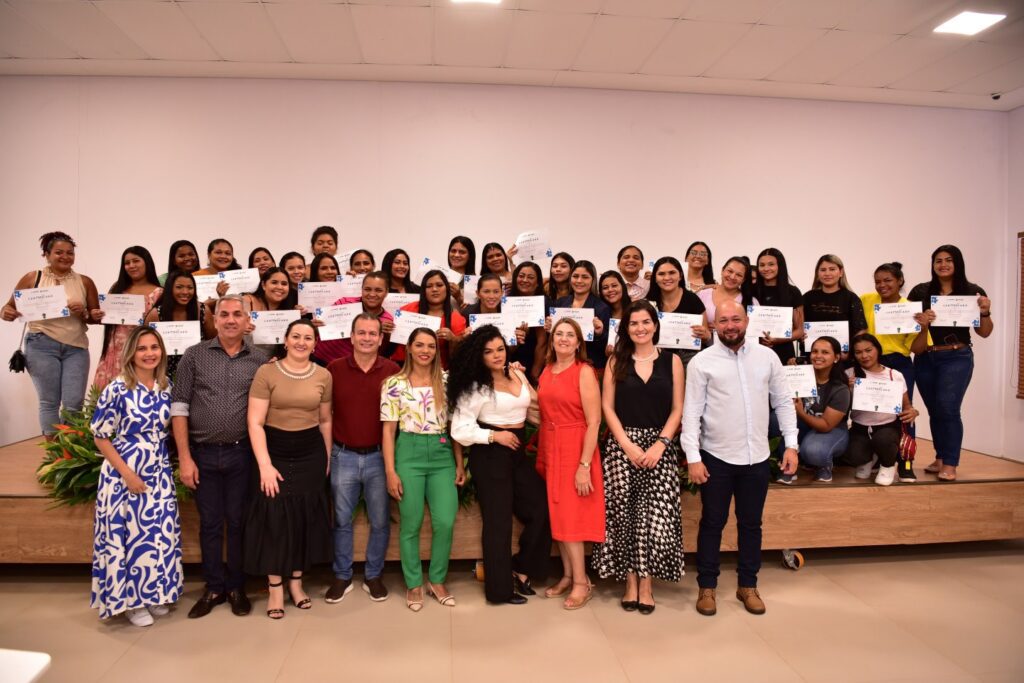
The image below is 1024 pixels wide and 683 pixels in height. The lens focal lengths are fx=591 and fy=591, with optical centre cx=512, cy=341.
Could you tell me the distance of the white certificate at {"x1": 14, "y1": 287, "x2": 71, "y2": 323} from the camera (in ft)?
12.8

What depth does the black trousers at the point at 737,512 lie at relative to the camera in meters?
3.14

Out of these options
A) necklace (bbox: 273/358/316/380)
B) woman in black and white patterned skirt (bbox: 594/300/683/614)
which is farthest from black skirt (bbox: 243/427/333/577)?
woman in black and white patterned skirt (bbox: 594/300/683/614)

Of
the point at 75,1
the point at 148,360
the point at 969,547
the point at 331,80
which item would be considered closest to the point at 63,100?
the point at 75,1

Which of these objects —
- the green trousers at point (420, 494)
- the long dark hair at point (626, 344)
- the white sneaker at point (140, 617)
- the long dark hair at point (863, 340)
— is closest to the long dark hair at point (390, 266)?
the green trousers at point (420, 494)

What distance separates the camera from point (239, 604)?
3.12 m

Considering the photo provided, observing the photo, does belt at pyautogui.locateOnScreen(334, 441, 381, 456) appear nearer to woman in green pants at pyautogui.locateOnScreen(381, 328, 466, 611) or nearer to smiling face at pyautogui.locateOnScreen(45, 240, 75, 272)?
woman in green pants at pyautogui.locateOnScreen(381, 328, 466, 611)

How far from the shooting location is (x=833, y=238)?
667 centimetres

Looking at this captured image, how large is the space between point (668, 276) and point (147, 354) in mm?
3083

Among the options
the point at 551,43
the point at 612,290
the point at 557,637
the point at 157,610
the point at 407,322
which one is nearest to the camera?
the point at 557,637

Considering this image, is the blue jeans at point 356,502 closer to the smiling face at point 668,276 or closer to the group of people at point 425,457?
the group of people at point 425,457

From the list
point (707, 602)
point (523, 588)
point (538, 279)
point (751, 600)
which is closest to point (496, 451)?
point (523, 588)

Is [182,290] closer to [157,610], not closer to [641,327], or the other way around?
[157,610]

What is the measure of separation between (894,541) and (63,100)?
8194mm

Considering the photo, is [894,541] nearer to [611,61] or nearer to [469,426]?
[469,426]
